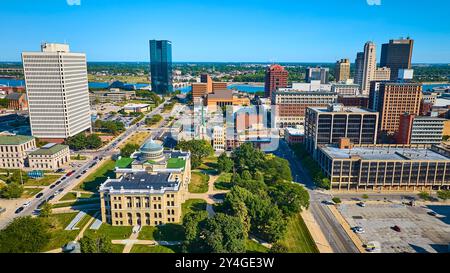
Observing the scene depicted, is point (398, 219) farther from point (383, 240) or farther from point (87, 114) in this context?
point (87, 114)

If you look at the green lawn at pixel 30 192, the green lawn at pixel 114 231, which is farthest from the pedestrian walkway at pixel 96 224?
the green lawn at pixel 30 192

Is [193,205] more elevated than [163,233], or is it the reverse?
[193,205]

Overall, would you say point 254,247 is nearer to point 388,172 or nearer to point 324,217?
point 324,217

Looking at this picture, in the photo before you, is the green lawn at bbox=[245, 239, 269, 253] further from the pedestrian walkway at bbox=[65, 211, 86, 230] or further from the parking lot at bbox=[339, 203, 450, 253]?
the pedestrian walkway at bbox=[65, 211, 86, 230]

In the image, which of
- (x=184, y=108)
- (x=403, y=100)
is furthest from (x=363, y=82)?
(x=184, y=108)

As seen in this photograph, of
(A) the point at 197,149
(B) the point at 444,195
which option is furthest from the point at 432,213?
(A) the point at 197,149

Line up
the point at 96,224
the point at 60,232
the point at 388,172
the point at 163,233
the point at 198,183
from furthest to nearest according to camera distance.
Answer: the point at 198,183 < the point at 388,172 < the point at 96,224 < the point at 163,233 < the point at 60,232
